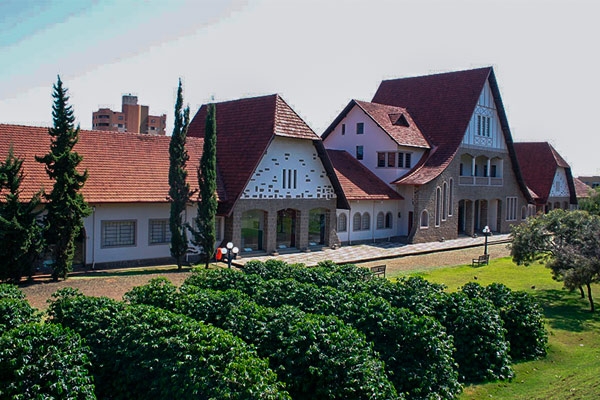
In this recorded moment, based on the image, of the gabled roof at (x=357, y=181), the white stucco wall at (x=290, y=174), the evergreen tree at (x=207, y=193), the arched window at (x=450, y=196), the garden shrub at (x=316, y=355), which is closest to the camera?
the garden shrub at (x=316, y=355)

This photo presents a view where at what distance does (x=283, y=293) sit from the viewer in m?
Answer: 13.1

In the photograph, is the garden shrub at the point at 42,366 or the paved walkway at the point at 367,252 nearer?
the garden shrub at the point at 42,366

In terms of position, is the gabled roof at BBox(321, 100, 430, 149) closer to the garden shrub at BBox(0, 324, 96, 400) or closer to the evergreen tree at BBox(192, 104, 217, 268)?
the evergreen tree at BBox(192, 104, 217, 268)

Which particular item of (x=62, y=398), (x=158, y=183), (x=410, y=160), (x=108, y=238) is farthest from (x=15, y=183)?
(x=410, y=160)

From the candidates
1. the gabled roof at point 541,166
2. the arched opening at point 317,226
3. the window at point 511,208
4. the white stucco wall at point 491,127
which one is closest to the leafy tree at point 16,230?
the arched opening at point 317,226

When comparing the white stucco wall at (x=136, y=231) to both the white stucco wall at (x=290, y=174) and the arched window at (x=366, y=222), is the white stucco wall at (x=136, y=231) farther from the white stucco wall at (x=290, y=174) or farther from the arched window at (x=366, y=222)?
the arched window at (x=366, y=222)

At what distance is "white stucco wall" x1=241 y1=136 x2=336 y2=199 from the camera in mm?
26562

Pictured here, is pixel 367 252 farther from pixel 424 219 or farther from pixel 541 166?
pixel 541 166

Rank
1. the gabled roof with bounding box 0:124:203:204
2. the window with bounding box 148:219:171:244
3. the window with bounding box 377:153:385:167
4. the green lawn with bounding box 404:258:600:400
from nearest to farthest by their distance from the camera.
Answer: the green lawn with bounding box 404:258:600:400, the gabled roof with bounding box 0:124:203:204, the window with bounding box 148:219:171:244, the window with bounding box 377:153:385:167

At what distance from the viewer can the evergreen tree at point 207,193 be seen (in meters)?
23.1

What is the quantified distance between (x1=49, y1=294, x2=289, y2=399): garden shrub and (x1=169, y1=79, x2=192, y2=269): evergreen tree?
11.7 m

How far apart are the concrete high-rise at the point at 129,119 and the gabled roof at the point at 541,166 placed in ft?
111

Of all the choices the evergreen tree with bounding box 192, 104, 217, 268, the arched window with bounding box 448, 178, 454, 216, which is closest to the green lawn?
the evergreen tree with bounding box 192, 104, 217, 268

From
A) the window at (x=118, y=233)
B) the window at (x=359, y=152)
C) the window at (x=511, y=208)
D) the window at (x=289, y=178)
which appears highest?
the window at (x=359, y=152)
